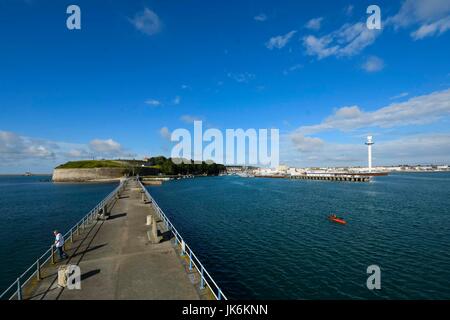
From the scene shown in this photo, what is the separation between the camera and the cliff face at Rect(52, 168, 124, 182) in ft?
553

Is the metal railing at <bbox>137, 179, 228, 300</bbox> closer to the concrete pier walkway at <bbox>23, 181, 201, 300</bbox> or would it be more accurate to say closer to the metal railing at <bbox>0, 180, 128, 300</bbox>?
the concrete pier walkway at <bbox>23, 181, 201, 300</bbox>

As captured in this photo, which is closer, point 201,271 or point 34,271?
point 201,271

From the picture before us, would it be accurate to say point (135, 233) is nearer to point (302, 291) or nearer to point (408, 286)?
point (302, 291)

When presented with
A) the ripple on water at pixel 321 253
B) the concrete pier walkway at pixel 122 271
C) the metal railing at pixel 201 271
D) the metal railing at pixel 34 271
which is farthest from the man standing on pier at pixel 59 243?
the ripple on water at pixel 321 253

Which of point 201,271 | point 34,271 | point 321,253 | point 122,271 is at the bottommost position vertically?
point 34,271

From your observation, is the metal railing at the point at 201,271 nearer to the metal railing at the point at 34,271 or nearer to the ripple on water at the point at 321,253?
the ripple on water at the point at 321,253

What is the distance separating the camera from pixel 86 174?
169m

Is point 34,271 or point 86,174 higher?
point 86,174

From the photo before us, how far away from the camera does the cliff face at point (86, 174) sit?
168500 mm

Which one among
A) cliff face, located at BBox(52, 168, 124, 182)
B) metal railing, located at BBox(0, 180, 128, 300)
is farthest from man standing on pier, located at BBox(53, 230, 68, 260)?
cliff face, located at BBox(52, 168, 124, 182)

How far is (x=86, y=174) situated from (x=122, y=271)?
7065 inches

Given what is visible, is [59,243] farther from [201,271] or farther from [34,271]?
[201,271]

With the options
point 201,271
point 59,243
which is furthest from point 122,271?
point 59,243
